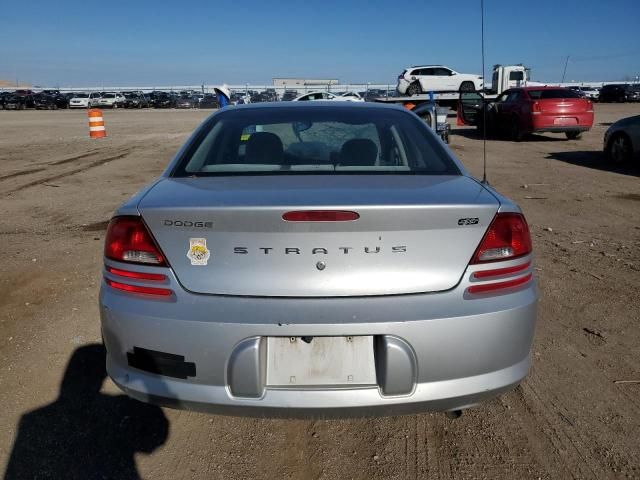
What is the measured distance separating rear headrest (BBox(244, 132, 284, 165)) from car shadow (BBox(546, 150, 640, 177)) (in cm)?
900

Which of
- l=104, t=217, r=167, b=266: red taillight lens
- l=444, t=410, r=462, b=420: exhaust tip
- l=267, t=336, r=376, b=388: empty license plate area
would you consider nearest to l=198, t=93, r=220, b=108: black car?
l=104, t=217, r=167, b=266: red taillight lens

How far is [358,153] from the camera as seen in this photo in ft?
9.21

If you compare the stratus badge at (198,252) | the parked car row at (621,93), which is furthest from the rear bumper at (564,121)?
the parked car row at (621,93)

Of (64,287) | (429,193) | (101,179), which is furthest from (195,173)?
(101,179)

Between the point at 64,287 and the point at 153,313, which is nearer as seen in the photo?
the point at 153,313

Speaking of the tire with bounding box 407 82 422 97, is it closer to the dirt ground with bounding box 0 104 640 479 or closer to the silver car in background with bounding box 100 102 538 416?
the dirt ground with bounding box 0 104 640 479

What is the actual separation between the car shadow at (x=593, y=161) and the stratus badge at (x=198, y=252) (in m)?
9.84

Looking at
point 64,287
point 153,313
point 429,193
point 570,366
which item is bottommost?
point 570,366

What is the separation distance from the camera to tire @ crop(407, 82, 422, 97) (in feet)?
88.4

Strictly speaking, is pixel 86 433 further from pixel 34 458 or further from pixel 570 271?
pixel 570 271

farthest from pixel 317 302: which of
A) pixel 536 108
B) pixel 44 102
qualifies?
pixel 44 102

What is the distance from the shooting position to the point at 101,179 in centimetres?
982

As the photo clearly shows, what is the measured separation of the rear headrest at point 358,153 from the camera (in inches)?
108

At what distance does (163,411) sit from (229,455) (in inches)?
20.3
